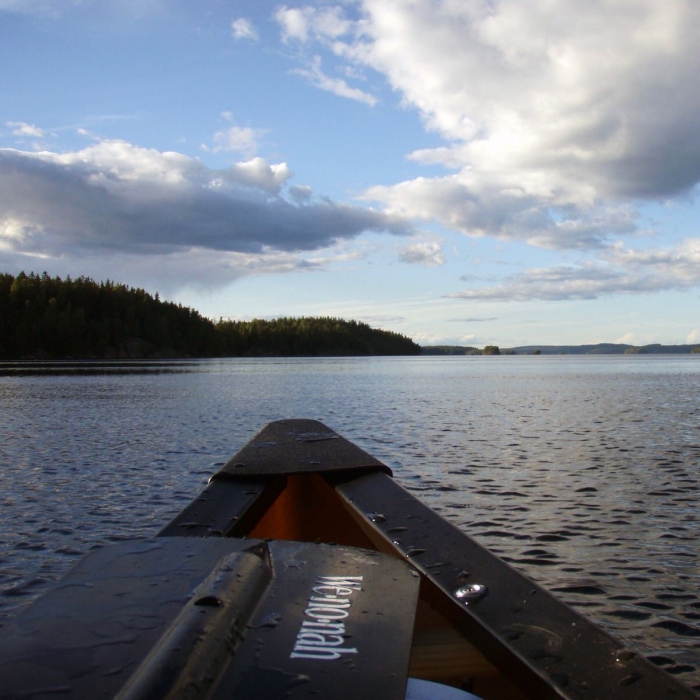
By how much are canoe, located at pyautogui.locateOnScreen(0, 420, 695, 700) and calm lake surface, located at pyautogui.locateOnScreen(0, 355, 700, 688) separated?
9.39 ft

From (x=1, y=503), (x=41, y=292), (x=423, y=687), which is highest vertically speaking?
(x=41, y=292)

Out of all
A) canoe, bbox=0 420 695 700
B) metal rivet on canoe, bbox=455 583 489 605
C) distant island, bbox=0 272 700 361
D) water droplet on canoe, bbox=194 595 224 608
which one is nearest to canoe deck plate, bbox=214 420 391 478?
canoe, bbox=0 420 695 700

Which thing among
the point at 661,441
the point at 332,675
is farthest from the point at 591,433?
the point at 332,675

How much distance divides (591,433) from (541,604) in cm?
1857

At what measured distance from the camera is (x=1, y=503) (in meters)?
11.2

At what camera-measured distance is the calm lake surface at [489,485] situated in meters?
7.09

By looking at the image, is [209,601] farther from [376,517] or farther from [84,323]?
[84,323]

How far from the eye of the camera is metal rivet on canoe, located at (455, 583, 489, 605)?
338cm

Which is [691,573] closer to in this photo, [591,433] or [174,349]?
[591,433]

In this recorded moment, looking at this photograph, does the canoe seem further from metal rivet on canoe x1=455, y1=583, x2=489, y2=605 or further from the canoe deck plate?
the canoe deck plate

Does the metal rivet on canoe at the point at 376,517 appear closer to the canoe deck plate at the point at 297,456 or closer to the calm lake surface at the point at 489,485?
the canoe deck plate at the point at 297,456

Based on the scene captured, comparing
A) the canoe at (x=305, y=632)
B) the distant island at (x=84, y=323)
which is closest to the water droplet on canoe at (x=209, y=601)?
the canoe at (x=305, y=632)

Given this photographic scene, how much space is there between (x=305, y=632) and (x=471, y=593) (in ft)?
4.17

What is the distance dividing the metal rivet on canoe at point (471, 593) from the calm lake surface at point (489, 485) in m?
2.76
